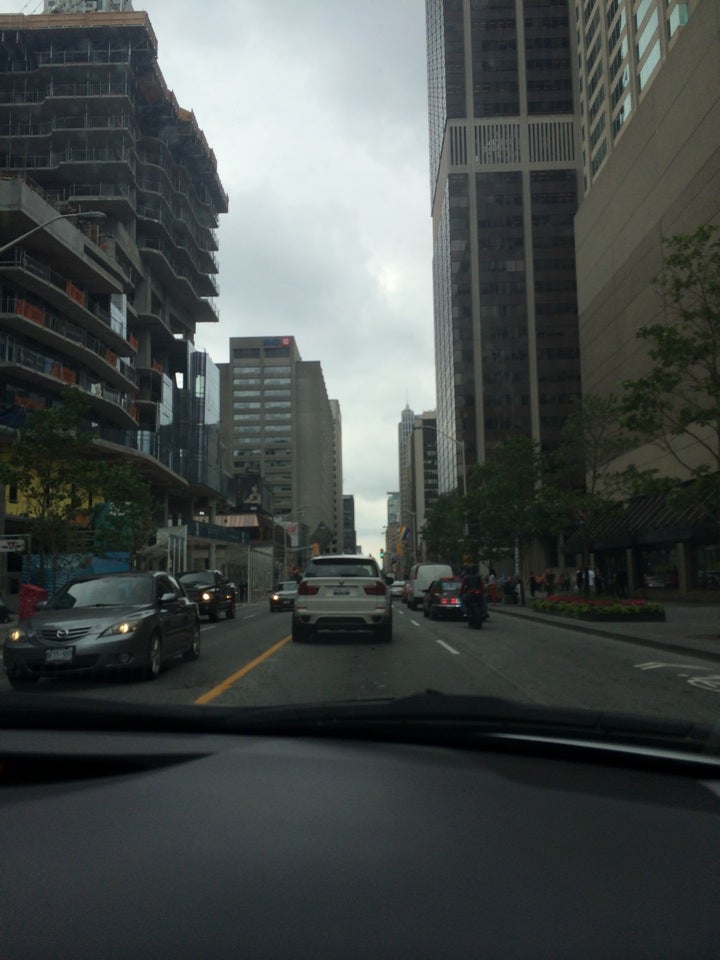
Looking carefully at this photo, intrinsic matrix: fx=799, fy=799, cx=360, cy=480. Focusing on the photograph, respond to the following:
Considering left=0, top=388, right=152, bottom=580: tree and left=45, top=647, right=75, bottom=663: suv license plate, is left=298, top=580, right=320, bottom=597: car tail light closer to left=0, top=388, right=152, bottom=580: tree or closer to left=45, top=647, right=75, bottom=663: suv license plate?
left=45, top=647, right=75, bottom=663: suv license plate

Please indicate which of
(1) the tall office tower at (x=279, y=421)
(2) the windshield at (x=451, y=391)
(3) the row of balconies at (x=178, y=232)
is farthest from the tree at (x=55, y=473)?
(1) the tall office tower at (x=279, y=421)

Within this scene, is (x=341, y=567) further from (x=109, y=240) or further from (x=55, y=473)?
(x=109, y=240)

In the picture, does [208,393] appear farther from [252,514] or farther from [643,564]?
[643,564]

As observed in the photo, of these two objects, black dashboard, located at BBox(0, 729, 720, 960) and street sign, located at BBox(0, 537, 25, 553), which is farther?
street sign, located at BBox(0, 537, 25, 553)

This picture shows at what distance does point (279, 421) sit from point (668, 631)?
172 metres

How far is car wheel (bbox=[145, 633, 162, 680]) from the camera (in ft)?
34.9

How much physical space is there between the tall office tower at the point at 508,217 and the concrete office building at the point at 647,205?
149 ft

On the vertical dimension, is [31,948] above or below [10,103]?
below

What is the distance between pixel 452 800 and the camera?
1.86 meters

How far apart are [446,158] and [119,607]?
117 m

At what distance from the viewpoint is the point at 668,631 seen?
18766 mm

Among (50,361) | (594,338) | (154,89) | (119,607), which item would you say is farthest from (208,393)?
(119,607)

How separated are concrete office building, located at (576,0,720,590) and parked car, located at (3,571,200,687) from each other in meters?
22.8

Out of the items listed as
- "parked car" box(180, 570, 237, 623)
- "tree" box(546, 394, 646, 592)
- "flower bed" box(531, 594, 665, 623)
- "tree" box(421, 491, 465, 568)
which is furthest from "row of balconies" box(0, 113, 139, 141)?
"flower bed" box(531, 594, 665, 623)
